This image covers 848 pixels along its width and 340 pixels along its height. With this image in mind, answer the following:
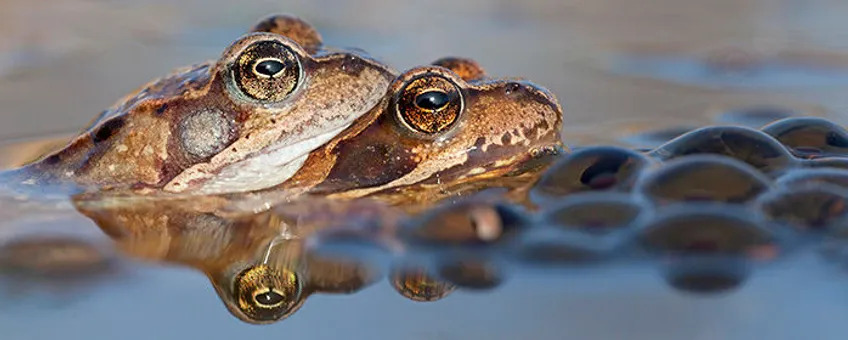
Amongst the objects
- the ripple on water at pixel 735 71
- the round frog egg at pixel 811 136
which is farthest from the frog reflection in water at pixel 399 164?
the ripple on water at pixel 735 71

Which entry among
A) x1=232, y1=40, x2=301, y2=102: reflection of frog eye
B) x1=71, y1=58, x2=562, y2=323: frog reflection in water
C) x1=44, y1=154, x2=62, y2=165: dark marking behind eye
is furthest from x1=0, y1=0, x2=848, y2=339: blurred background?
x1=44, y1=154, x2=62, y2=165: dark marking behind eye

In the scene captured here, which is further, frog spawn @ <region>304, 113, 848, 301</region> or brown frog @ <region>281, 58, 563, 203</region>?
brown frog @ <region>281, 58, 563, 203</region>

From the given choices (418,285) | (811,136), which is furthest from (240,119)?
(811,136)

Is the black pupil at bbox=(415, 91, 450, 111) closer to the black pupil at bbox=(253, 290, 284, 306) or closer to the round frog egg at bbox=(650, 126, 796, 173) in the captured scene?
the round frog egg at bbox=(650, 126, 796, 173)

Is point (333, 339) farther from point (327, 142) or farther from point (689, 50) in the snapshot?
point (689, 50)

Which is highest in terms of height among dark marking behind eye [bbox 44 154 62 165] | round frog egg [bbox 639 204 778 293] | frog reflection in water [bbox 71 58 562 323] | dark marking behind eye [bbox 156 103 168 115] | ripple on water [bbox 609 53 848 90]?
ripple on water [bbox 609 53 848 90]

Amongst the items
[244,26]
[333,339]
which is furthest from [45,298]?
[244,26]
